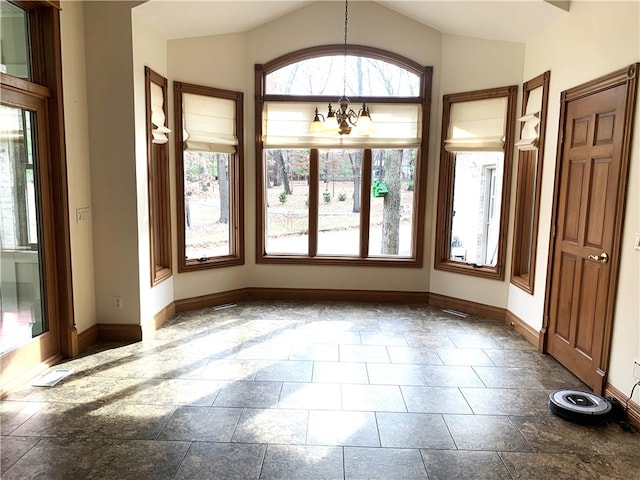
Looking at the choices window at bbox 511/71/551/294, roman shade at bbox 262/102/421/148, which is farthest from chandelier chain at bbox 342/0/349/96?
window at bbox 511/71/551/294

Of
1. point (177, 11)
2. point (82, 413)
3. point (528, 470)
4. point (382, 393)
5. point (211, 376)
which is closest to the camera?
point (528, 470)

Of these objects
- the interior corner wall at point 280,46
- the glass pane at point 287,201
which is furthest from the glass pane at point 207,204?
the glass pane at point 287,201

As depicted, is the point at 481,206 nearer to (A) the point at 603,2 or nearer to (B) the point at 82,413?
(A) the point at 603,2

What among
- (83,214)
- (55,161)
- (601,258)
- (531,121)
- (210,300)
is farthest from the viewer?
(210,300)

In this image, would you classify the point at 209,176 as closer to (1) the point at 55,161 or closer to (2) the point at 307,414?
(1) the point at 55,161

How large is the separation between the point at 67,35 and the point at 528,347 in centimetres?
475

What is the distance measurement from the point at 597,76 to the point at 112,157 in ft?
12.9

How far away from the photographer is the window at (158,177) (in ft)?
14.0

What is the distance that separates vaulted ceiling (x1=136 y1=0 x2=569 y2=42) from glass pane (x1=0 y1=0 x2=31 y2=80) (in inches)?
37.0

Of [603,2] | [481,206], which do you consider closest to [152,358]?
[481,206]

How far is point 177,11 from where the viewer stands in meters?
4.13

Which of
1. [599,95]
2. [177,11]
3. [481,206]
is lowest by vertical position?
[481,206]

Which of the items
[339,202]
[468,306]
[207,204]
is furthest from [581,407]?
[207,204]

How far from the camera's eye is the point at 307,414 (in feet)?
9.63
